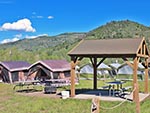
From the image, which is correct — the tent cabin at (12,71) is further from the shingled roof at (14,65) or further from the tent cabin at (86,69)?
the tent cabin at (86,69)

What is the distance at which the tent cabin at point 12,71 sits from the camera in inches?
1227

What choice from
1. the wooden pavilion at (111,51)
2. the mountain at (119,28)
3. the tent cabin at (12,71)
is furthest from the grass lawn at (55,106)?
the mountain at (119,28)

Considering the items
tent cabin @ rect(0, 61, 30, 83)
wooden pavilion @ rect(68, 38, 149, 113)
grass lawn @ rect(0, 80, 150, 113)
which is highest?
wooden pavilion @ rect(68, 38, 149, 113)

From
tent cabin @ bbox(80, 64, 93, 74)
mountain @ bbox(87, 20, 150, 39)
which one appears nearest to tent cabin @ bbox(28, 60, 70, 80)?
tent cabin @ bbox(80, 64, 93, 74)

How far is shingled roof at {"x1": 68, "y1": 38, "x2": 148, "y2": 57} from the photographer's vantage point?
1731 cm

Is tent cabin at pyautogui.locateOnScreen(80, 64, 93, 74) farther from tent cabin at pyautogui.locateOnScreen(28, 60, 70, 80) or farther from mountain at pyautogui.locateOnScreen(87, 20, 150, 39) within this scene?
mountain at pyautogui.locateOnScreen(87, 20, 150, 39)

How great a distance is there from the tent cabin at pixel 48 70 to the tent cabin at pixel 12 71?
2326 mm

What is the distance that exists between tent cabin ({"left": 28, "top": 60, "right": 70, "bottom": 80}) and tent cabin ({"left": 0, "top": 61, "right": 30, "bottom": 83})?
7.63ft

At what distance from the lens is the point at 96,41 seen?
20.3 meters

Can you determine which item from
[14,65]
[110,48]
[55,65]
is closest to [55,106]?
[110,48]

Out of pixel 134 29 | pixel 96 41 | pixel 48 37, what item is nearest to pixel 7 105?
pixel 96 41

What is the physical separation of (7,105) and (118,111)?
21.2 feet

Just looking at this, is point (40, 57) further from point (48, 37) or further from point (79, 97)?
point (48, 37)

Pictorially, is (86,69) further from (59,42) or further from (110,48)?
(59,42)
